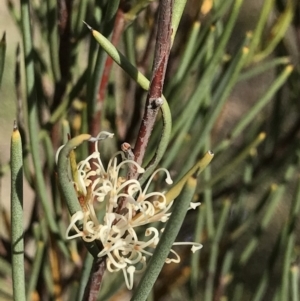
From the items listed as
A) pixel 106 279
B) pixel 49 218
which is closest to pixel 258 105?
pixel 49 218

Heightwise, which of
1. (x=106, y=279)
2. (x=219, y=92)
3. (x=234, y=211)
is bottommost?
(x=106, y=279)

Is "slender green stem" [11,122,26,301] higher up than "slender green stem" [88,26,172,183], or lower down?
lower down

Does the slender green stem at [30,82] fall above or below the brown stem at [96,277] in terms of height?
above

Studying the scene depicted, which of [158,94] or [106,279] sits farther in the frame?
[106,279]

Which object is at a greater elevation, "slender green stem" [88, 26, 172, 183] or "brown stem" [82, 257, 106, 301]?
"slender green stem" [88, 26, 172, 183]

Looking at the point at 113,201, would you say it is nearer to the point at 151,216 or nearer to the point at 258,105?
the point at 151,216

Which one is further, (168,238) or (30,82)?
(30,82)

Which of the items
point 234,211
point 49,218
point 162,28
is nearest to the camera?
point 162,28

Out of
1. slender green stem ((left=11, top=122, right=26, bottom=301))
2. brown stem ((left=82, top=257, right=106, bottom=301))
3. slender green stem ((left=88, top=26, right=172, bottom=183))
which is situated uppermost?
slender green stem ((left=88, top=26, right=172, bottom=183))
